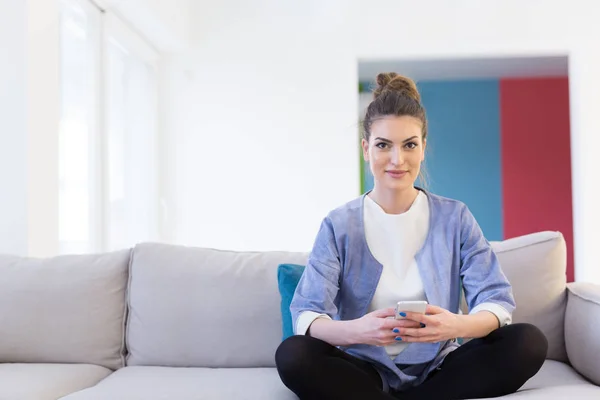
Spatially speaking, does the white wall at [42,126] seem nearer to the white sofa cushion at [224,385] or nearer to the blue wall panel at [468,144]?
the white sofa cushion at [224,385]

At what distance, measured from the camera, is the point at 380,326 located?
1.73 m

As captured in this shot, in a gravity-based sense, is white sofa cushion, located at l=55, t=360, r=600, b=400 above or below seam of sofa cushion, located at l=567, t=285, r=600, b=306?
below

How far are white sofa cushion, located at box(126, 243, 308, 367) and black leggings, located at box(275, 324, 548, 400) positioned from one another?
0.47m

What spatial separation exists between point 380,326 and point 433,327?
0.13 m

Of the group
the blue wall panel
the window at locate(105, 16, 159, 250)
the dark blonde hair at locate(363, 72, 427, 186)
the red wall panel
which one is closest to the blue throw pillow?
the dark blonde hair at locate(363, 72, 427, 186)

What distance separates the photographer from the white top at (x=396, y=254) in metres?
1.90

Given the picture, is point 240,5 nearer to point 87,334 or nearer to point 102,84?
point 102,84

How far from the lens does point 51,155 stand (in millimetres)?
3189

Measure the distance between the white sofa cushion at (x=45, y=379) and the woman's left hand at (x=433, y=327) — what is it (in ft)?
3.18

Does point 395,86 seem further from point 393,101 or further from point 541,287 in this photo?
point 541,287

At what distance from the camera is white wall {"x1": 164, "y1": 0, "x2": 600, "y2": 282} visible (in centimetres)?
551

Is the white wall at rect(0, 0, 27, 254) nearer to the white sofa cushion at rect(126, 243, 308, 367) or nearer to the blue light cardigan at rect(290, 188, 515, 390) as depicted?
the white sofa cushion at rect(126, 243, 308, 367)

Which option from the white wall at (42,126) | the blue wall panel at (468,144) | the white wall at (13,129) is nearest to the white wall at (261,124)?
the blue wall panel at (468,144)

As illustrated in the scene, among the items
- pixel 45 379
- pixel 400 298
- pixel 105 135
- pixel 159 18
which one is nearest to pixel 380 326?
pixel 400 298
